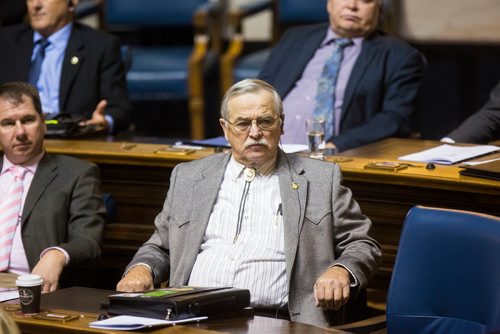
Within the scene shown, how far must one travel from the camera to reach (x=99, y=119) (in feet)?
17.4

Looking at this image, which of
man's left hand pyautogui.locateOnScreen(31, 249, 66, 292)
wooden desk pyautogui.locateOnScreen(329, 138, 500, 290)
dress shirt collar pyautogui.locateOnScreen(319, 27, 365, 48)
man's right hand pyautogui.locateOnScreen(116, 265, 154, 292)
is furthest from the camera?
dress shirt collar pyautogui.locateOnScreen(319, 27, 365, 48)

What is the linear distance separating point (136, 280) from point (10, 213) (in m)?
0.86

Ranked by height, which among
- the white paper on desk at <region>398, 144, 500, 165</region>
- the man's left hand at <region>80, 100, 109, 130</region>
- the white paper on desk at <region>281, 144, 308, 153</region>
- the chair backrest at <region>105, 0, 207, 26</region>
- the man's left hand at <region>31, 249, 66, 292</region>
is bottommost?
the man's left hand at <region>31, 249, 66, 292</region>

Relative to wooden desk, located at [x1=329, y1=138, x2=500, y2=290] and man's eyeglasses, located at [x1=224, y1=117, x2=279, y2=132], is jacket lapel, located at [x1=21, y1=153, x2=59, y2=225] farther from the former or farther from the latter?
wooden desk, located at [x1=329, y1=138, x2=500, y2=290]

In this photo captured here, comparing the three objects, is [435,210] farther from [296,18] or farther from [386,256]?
[296,18]

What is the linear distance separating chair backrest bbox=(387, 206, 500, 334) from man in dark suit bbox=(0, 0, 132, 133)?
2431 mm

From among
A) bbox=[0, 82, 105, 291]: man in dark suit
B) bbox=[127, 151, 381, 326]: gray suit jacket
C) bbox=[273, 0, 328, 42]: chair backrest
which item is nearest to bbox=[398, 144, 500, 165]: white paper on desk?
bbox=[127, 151, 381, 326]: gray suit jacket

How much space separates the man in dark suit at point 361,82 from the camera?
5113mm

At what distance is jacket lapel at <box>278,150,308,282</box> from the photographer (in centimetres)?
363

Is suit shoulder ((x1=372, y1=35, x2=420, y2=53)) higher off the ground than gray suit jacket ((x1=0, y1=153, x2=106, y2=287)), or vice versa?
suit shoulder ((x1=372, y1=35, x2=420, y2=53))

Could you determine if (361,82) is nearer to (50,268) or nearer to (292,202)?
(292,202)

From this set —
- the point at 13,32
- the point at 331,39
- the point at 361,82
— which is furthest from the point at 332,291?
the point at 13,32

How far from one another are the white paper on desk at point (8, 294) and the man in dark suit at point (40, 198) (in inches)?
24.0

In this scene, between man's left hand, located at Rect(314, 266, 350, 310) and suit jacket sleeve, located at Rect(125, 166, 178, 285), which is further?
suit jacket sleeve, located at Rect(125, 166, 178, 285)
